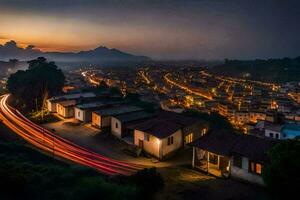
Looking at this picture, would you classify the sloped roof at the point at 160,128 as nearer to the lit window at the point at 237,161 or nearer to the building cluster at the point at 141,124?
the building cluster at the point at 141,124

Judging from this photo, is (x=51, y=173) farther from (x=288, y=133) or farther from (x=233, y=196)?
(x=288, y=133)

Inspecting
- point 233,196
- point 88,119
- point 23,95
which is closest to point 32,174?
point 233,196

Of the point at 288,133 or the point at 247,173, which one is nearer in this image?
the point at 247,173

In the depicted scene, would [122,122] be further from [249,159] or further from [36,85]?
[36,85]

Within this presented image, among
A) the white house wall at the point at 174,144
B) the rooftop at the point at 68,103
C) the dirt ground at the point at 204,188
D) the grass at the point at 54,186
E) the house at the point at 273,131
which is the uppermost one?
the rooftop at the point at 68,103

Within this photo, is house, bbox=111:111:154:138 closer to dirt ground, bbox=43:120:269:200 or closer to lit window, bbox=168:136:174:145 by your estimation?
dirt ground, bbox=43:120:269:200

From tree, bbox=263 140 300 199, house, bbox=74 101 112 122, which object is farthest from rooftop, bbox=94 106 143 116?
tree, bbox=263 140 300 199

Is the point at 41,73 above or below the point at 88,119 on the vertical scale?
above

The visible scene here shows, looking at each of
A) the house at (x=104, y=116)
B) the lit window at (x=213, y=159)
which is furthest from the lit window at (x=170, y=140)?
the house at (x=104, y=116)
